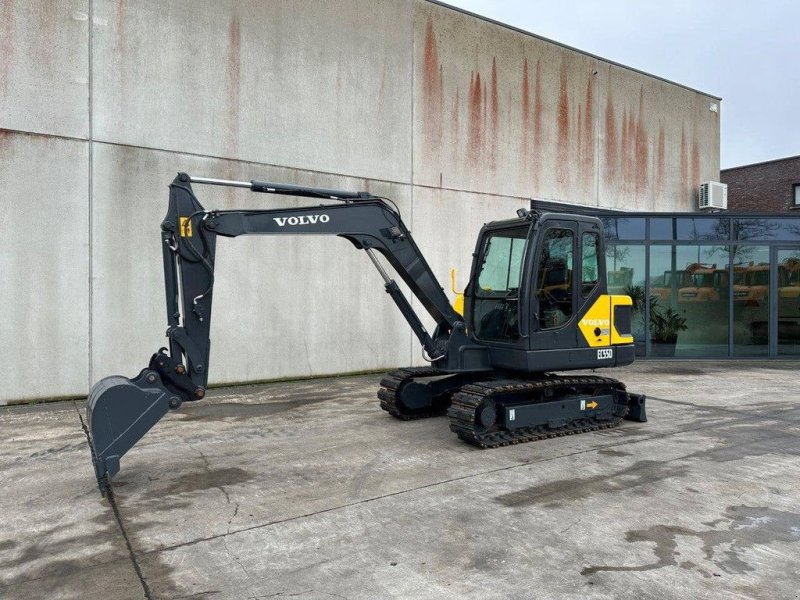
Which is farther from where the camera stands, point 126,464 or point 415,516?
point 126,464

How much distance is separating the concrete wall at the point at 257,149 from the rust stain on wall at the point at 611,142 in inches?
4.7

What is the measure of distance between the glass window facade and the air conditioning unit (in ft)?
9.64

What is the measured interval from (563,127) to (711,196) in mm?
5786

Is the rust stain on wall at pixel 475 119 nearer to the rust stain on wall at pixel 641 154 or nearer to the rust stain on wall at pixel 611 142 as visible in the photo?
the rust stain on wall at pixel 611 142

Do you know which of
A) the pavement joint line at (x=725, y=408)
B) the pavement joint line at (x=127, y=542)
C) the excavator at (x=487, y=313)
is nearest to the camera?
the pavement joint line at (x=127, y=542)

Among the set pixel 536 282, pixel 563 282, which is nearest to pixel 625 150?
pixel 563 282

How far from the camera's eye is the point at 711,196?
17.0 metres

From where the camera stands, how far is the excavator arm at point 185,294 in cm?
485

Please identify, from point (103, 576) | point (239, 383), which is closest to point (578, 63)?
point (239, 383)

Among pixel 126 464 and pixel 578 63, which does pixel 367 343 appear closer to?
pixel 126 464

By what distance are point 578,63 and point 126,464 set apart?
44.2 ft

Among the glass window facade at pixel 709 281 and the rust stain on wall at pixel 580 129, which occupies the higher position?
the rust stain on wall at pixel 580 129

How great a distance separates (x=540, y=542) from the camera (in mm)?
3979

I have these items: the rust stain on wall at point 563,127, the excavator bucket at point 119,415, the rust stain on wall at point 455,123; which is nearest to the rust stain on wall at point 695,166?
the rust stain on wall at point 563,127
